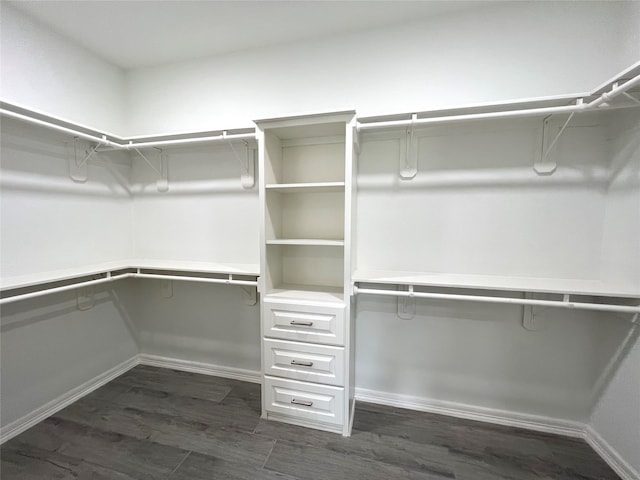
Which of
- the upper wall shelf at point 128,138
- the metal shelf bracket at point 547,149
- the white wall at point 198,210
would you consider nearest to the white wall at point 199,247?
the white wall at point 198,210

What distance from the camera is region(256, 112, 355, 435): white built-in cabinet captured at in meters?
1.68

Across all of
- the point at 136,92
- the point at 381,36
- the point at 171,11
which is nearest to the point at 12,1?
the point at 136,92

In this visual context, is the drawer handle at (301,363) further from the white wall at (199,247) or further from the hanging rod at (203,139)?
the hanging rod at (203,139)

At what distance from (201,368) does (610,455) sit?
294cm

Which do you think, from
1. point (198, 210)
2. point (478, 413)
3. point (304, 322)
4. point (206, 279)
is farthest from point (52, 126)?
point (478, 413)

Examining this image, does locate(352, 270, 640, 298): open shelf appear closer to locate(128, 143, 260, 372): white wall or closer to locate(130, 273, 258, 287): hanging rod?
locate(130, 273, 258, 287): hanging rod

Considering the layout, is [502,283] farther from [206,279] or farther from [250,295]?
[206,279]

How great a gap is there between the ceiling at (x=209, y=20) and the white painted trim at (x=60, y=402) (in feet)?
8.86

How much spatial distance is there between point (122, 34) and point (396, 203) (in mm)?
2399

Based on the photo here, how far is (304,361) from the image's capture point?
1.74m

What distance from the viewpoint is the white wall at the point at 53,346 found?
1.71 meters

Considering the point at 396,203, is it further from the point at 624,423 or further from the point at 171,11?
the point at 171,11

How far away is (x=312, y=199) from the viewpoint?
206 cm

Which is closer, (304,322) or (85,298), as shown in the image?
(304,322)
